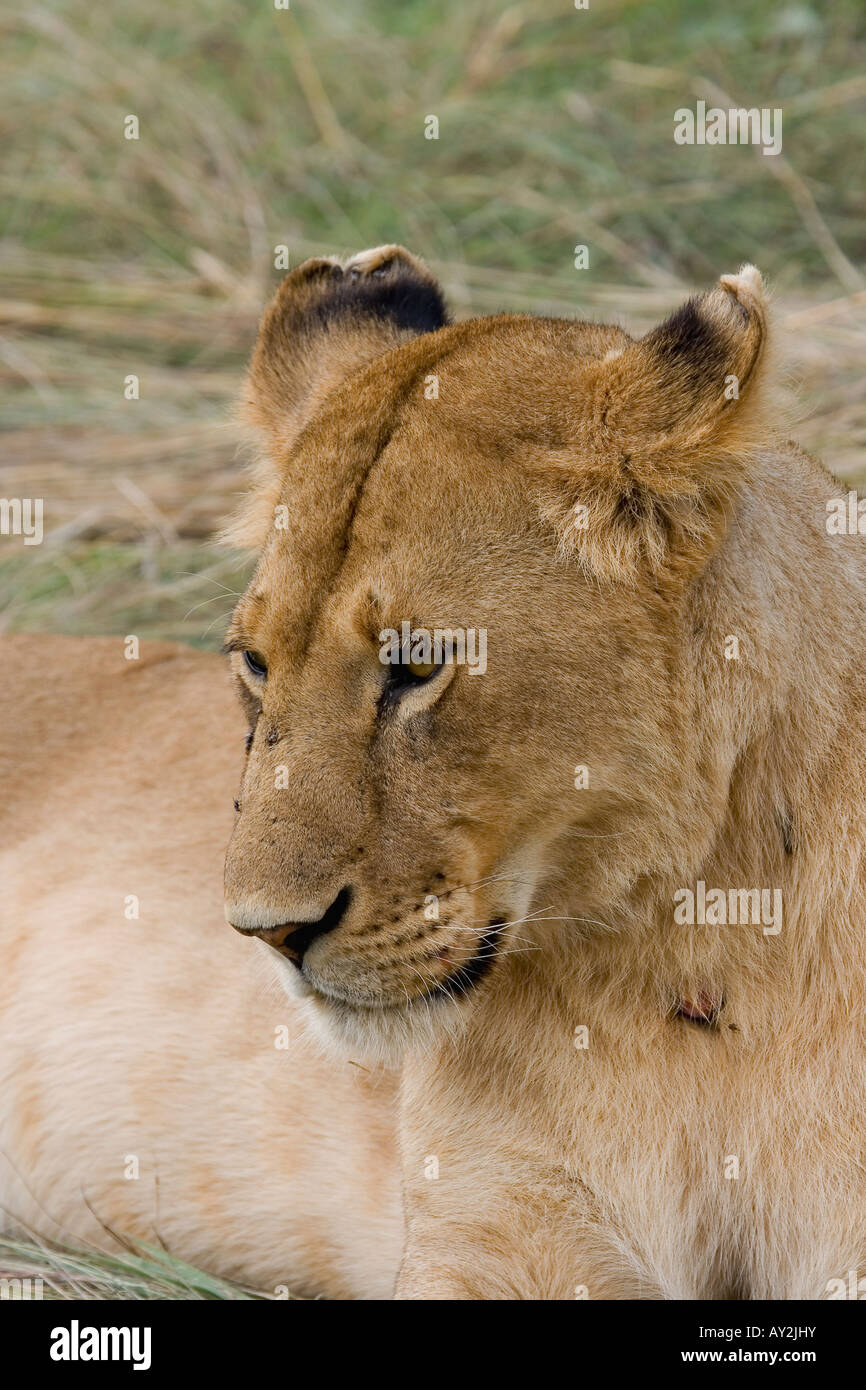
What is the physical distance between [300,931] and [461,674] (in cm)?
43

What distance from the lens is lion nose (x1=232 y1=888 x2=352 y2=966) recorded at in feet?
8.63

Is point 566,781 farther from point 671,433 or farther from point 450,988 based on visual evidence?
point 671,433

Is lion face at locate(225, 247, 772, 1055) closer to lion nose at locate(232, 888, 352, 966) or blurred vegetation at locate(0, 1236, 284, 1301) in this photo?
lion nose at locate(232, 888, 352, 966)

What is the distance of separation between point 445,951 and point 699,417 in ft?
2.78

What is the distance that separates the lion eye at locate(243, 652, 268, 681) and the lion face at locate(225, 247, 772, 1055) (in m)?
0.05

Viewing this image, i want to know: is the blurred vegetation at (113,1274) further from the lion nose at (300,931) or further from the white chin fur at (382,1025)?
the lion nose at (300,931)

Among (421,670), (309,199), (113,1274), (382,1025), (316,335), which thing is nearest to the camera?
(421,670)

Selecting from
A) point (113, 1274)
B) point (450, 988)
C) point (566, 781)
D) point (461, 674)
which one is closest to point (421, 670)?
point (461, 674)

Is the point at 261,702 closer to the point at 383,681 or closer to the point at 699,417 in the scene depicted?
the point at 383,681

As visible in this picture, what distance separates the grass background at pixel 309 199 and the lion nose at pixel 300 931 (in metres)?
3.44

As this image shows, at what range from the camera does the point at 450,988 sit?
282 cm

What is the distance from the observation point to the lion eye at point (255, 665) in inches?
113

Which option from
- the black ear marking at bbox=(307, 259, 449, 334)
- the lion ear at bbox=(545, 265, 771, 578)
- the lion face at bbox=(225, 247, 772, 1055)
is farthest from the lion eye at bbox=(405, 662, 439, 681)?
the black ear marking at bbox=(307, 259, 449, 334)

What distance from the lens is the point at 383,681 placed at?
2.68m
